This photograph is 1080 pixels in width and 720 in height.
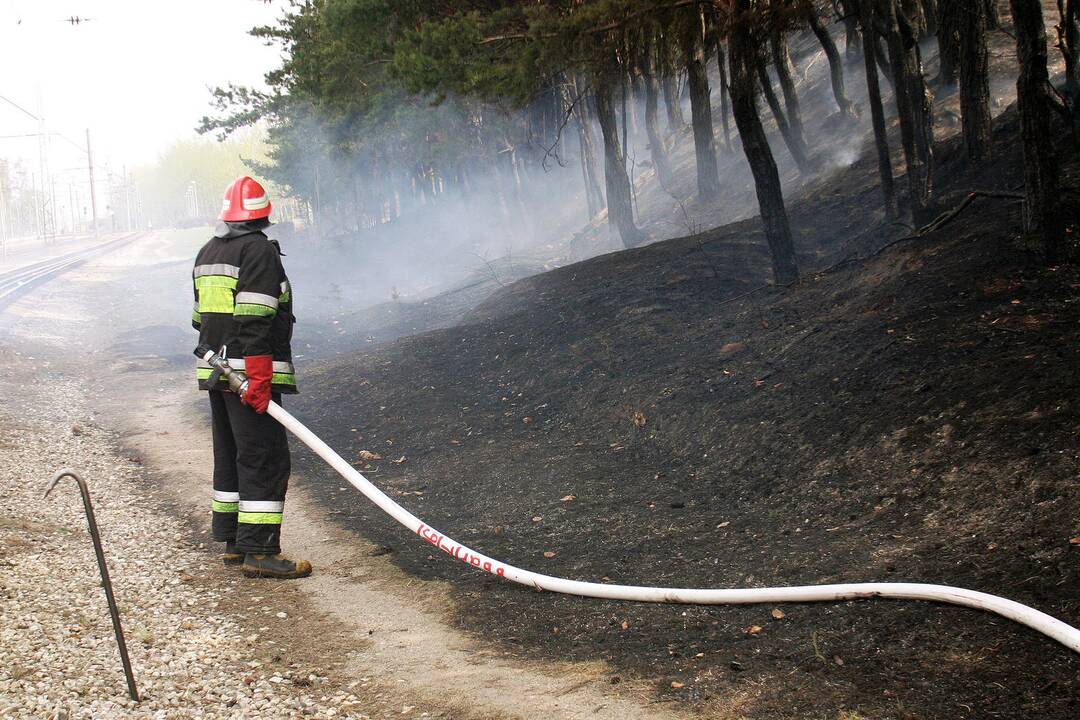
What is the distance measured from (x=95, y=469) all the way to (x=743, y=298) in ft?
24.0

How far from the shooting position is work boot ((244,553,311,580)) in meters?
5.68

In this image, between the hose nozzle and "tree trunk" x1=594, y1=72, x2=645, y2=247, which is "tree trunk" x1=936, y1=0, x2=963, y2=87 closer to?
"tree trunk" x1=594, y1=72, x2=645, y2=247

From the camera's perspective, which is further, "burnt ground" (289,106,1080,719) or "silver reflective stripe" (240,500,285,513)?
"silver reflective stripe" (240,500,285,513)

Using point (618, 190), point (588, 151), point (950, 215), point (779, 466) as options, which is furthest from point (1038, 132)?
point (588, 151)

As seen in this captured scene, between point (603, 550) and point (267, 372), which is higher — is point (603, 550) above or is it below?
below

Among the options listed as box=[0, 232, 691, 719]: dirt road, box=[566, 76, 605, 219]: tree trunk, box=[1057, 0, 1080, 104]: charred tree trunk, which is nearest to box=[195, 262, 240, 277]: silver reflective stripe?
box=[0, 232, 691, 719]: dirt road

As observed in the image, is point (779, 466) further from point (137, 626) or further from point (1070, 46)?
point (1070, 46)

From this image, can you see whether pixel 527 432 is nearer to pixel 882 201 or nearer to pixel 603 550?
pixel 603 550

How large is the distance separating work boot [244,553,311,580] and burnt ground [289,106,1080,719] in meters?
0.75

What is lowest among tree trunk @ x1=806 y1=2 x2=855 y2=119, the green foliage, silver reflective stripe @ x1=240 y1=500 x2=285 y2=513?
silver reflective stripe @ x1=240 y1=500 x2=285 y2=513

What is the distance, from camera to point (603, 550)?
5.95 m

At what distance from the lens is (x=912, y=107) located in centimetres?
1275

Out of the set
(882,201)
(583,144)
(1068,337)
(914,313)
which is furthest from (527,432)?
(583,144)

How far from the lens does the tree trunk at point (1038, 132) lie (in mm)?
7312
